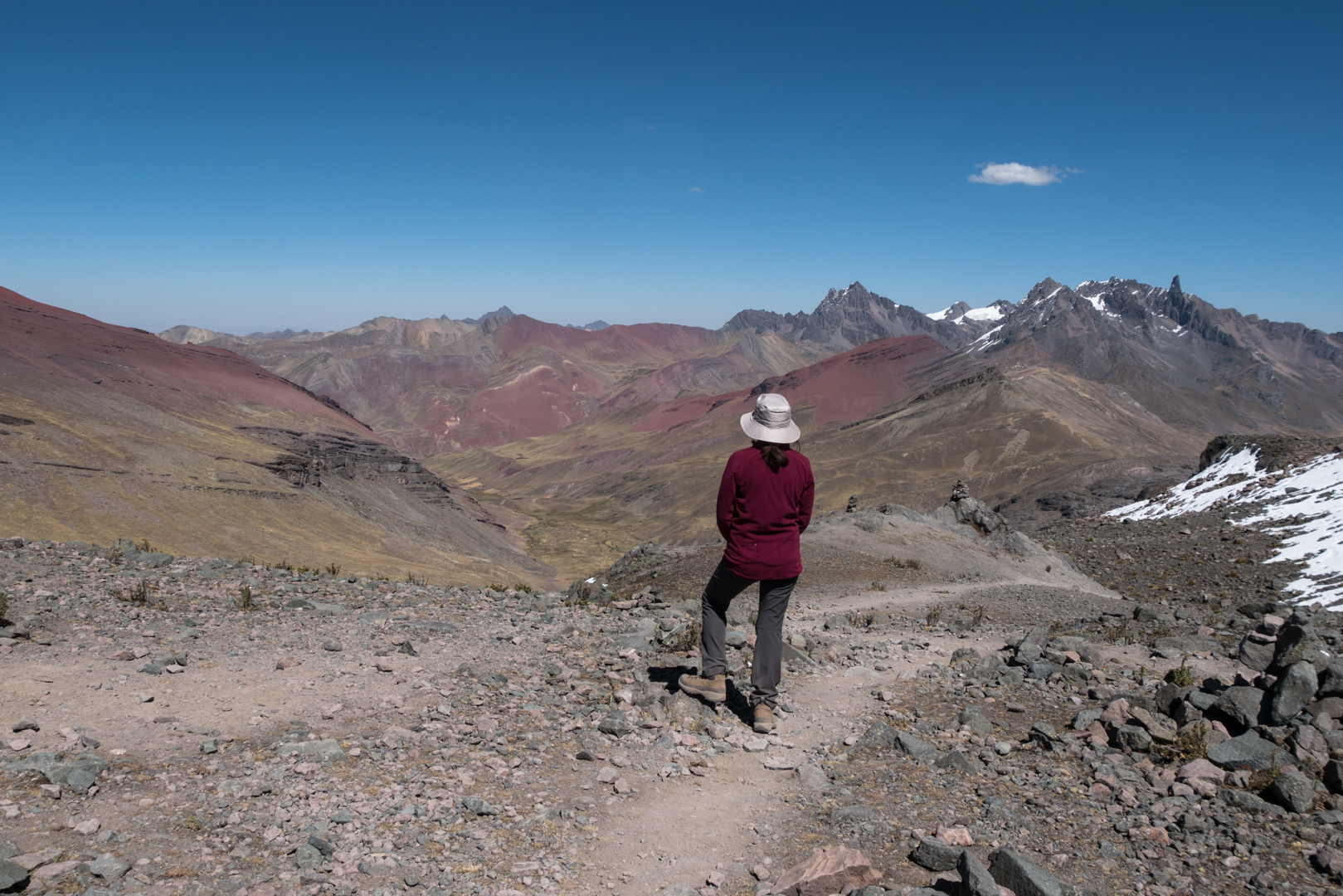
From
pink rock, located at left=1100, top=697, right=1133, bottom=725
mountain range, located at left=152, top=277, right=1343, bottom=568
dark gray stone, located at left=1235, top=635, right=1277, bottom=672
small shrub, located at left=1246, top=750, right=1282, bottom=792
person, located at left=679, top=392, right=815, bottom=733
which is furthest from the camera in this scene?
mountain range, located at left=152, top=277, right=1343, bottom=568

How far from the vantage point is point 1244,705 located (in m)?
5.92

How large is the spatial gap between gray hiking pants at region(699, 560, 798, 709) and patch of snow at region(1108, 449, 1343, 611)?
17.5 m

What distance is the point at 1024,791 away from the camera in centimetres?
527

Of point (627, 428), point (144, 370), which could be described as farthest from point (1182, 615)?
point (627, 428)

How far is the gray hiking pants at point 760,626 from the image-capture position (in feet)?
20.5

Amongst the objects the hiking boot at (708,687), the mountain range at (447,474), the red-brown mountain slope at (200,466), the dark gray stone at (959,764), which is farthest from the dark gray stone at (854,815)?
the mountain range at (447,474)

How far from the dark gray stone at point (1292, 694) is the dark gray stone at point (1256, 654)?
3176 millimetres

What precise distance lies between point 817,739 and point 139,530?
101ft

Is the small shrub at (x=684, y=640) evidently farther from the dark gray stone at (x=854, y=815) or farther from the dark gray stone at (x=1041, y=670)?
the dark gray stone at (x=1041, y=670)

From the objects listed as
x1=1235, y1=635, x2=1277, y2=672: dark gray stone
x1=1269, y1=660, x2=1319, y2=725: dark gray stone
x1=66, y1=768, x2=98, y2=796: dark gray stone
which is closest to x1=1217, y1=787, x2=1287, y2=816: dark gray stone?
x1=1269, y1=660, x2=1319, y2=725: dark gray stone

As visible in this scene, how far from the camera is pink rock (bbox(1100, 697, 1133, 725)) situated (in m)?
6.19

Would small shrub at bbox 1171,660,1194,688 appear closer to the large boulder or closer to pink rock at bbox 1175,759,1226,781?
pink rock at bbox 1175,759,1226,781

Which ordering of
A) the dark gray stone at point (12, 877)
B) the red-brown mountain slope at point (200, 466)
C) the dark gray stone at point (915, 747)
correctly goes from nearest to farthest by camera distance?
1. the dark gray stone at point (12, 877)
2. the dark gray stone at point (915, 747)
3. the red-brown mountain slope at point (200, 466)

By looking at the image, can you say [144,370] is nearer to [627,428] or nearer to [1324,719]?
[1324,719]
